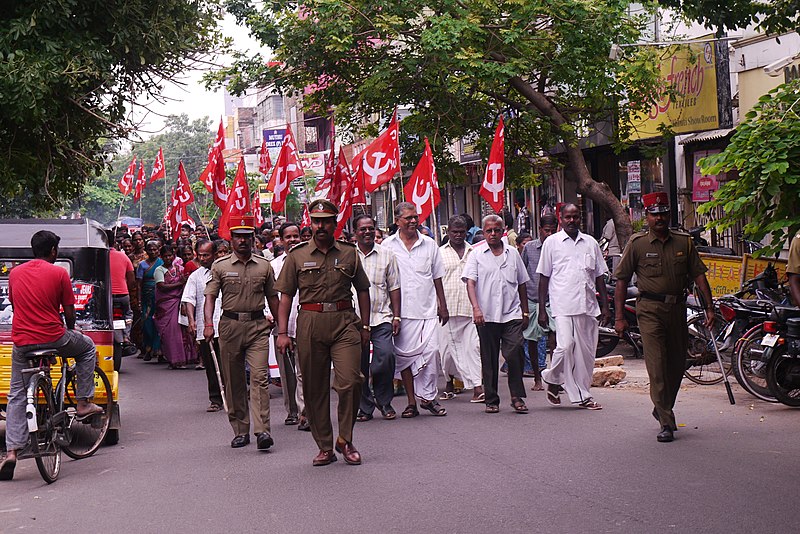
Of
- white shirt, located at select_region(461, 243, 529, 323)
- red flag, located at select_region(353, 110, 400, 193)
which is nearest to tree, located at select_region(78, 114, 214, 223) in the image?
red flag, located at select_region(353, 110, 400, 193)

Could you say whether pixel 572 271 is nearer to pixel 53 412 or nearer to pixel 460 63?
pixel 53 412

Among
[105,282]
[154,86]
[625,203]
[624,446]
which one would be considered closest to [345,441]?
[624,446]

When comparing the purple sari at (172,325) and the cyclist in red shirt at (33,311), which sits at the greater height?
the cyclist in red shirt at (33,311)

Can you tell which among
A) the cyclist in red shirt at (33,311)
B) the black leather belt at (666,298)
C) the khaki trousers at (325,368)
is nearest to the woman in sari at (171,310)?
the cyclist in red shirt at (33,311)

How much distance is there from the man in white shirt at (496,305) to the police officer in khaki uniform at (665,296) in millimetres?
1758

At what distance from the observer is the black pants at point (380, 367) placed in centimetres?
1038

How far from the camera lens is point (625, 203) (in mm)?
24297

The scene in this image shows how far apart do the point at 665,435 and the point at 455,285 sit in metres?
3.49

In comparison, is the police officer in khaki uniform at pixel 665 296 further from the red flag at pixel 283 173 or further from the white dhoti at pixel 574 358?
the red flag at pixel 283 173

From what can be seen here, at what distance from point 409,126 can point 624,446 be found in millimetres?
11566

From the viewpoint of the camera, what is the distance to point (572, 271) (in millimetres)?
10859

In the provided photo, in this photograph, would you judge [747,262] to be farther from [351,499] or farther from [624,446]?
[351,499]

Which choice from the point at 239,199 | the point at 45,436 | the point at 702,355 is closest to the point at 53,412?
the point at 45,436

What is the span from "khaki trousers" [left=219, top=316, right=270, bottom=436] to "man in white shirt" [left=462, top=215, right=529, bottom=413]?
2261mm
